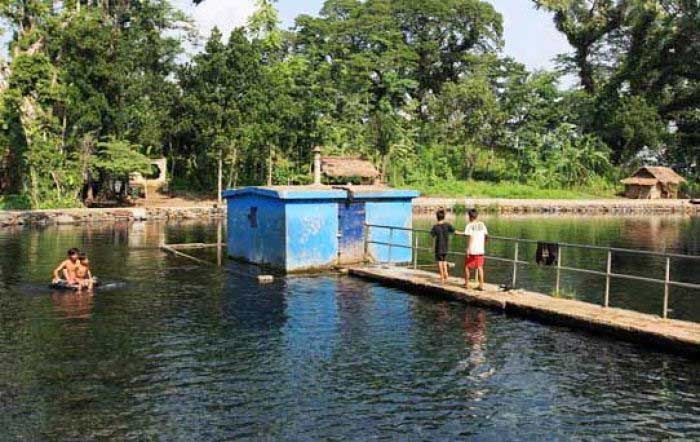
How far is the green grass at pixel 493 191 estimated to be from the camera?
68.1 metres

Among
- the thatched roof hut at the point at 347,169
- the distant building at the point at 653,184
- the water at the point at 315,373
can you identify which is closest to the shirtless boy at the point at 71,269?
the water at the point at 315,373

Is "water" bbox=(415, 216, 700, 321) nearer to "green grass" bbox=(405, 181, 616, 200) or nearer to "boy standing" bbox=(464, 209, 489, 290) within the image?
"boy standing" bbox=(464, 209, 489, 290)

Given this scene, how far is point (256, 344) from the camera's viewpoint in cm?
1414

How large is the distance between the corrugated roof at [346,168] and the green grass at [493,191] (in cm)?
919

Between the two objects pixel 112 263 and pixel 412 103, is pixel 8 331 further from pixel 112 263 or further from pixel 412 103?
pixel 412 103

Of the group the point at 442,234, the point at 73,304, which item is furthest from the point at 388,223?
the point at 73,304

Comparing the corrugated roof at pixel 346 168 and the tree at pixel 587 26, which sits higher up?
the tree at pixel 587 26

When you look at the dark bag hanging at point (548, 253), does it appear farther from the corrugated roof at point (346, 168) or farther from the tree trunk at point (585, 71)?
the tree trunk at point (585, 71)

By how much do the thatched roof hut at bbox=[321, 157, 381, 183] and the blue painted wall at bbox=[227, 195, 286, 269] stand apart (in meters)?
30.0

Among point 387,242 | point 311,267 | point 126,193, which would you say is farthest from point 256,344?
point 126,193

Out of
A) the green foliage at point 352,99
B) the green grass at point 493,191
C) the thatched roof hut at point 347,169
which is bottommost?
the green grass at point 493,191

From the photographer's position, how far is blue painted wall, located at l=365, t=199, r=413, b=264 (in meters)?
24.6

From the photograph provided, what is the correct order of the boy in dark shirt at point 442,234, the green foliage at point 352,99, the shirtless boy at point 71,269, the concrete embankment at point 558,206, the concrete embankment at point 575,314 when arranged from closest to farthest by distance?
the concrete embankment at point 575,314
the boy in dark shirt at point 442,234
the shirtless boy at point 71,269
the green foliage at point 352,99
the concrete embankment at point 558,206

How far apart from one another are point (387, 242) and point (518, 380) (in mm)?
13095
